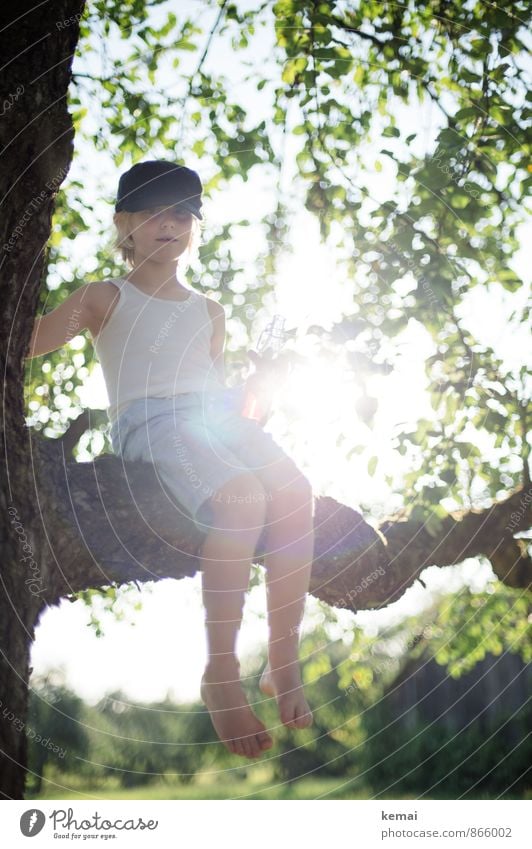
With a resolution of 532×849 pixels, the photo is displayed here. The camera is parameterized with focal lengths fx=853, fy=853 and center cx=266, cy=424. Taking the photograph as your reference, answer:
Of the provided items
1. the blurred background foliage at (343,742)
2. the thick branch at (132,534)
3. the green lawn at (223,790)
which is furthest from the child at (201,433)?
the green lawn at (223,790)

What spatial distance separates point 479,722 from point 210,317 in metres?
24.2

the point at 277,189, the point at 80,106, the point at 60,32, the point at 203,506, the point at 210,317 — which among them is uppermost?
the point at 80,106

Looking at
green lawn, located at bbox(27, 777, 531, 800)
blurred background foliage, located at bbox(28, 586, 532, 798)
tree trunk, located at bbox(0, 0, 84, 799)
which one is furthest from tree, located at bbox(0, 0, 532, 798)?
green lawn, located at bbox(27, 777, 531, 800)

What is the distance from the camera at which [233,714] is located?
311 cm

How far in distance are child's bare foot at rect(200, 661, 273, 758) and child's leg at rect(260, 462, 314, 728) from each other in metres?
0.19

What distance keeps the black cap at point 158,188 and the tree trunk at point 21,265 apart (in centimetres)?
68

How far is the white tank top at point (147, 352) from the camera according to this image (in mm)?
3768

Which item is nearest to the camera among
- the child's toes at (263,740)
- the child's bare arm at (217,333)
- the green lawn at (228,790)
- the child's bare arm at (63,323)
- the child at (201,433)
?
the child's toes at (263,740)

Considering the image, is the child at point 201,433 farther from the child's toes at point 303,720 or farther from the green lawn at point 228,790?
the green lawn at point 228,790

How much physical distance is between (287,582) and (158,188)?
6.42 feet

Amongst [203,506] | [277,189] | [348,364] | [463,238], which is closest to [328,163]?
[277,189]

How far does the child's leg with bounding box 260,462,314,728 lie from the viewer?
3.29 meters
